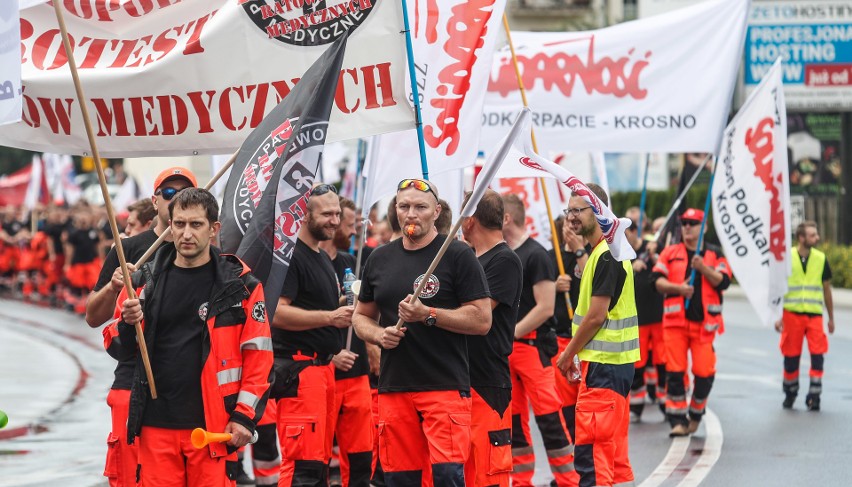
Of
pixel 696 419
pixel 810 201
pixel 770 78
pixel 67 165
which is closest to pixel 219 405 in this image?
pixel 696 419

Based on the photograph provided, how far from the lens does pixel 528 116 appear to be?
7.14m

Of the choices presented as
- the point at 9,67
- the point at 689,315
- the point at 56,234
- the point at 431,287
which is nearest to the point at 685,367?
the point at 689,315

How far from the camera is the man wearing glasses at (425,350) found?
23.1ft

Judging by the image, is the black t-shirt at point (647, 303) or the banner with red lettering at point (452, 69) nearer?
the banner with red lettering at point (452, 69)

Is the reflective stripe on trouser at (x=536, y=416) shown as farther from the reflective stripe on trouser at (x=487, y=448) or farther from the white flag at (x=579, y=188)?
the white flag at (x=579, y=188)

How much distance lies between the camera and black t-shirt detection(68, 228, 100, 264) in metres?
28.1

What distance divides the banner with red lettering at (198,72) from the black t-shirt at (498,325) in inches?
36.9

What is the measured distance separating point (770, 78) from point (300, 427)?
21.5ft

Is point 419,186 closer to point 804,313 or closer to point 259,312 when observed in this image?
point 259,312

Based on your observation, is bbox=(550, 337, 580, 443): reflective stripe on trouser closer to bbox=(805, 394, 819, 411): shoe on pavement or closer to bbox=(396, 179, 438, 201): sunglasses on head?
bbox=(396, 179, 438, 201): sunglasses on head

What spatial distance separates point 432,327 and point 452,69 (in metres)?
2.09

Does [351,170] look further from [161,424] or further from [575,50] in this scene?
[161,424]

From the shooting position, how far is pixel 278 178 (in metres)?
6.57

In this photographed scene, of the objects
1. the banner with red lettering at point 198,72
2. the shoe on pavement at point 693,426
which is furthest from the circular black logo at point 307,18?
the shoe on pavement at point 693,426
